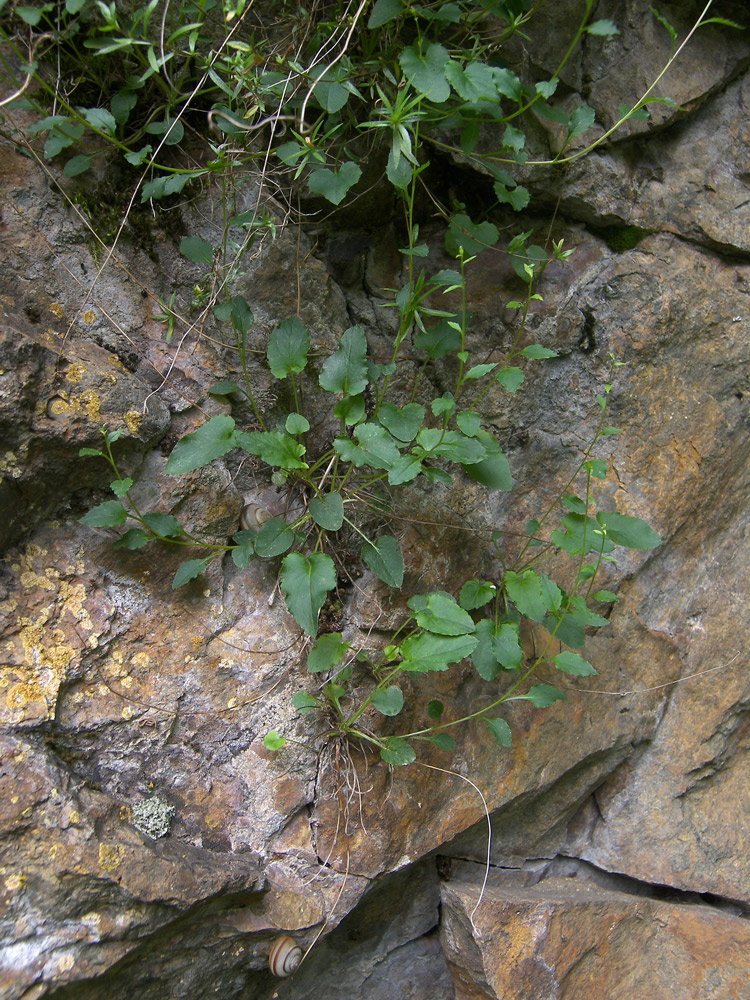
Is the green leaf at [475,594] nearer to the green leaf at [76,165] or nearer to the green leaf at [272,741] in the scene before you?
the green leaf at [272,741]

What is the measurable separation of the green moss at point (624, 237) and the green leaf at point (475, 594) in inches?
47.8

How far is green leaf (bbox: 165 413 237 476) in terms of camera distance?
1.61 meters

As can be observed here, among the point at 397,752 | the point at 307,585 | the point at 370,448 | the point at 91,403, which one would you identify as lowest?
→ the point at 397,752

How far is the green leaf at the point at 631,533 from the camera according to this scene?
184cm

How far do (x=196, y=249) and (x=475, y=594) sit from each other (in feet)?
3.98

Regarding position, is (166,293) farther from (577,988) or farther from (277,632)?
(577,988)

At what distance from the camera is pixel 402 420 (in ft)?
5.71

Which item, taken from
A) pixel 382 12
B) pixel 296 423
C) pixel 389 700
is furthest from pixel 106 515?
pixel 382 12

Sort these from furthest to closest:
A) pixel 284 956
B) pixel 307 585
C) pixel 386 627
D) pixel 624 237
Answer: pixel 624 237
pixel 386 627
pixel 284 956
pixel 307 585

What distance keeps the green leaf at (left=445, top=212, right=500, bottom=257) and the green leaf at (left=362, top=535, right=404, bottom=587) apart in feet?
2.90

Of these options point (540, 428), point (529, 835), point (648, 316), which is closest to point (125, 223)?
point (540, 428)

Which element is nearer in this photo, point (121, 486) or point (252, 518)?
point (121, 486)

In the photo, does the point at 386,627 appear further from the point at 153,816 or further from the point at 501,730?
the point at 153,816

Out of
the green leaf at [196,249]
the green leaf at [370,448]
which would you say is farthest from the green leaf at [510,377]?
the green leaf at [196,249]
